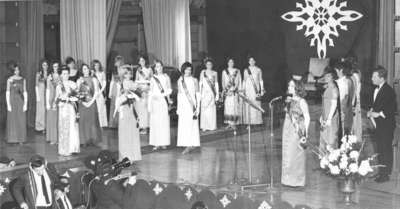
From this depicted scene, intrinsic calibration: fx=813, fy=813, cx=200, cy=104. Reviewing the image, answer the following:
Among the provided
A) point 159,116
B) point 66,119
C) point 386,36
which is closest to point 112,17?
point 159,116

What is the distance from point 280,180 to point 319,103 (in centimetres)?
659

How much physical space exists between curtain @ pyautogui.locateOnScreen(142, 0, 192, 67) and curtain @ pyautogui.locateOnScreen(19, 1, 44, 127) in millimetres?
2442

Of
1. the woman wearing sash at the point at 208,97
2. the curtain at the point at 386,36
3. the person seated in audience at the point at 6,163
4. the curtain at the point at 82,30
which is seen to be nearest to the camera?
the person seated in audience at the point at 6,163

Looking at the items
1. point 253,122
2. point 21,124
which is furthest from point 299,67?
point 21,124

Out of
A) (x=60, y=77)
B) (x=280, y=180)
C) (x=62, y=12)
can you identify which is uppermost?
(x=62, y=12)

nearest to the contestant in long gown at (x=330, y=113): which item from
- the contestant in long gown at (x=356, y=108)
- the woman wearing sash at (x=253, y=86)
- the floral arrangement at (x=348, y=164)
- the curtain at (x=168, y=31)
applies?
the contestant in long gown at (x=356, y=108)

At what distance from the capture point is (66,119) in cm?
1233

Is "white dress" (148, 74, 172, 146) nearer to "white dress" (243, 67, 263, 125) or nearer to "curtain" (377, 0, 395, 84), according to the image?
"white dress" (243, 67, 263, 125)

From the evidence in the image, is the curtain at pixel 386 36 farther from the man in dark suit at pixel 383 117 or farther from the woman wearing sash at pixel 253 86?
the man in dark suit at pixel 383 117

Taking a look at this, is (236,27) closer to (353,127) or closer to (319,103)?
(319,103)

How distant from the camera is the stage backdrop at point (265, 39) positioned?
61.4 feet

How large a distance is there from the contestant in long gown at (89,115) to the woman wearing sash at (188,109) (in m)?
1.37

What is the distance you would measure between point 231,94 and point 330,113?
473cm

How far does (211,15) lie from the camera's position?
20.4m
